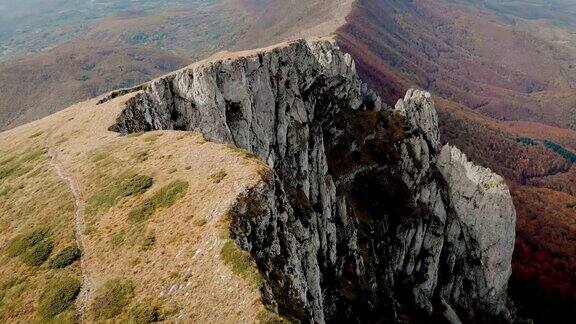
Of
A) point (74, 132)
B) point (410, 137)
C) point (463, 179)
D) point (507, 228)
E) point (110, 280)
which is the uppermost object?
point (110, 280)

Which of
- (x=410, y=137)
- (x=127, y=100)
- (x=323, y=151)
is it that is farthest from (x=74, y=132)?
(x=410, y=137)

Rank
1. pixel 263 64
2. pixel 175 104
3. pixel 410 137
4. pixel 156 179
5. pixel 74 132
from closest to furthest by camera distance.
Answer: pixel 156 179 → pixel 74 132 → pixel 175 104 → pixel 263 64 → pixel 410 137

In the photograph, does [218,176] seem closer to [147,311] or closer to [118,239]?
[118,239]

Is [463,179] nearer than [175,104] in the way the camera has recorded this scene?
No

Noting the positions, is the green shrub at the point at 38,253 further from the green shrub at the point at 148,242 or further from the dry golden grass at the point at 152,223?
the green shrub at the point at 148,242

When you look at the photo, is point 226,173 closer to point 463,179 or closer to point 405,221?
point 405,221

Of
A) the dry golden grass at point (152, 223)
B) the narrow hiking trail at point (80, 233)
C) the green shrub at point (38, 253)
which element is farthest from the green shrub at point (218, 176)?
the green shrub at point (38, 253)

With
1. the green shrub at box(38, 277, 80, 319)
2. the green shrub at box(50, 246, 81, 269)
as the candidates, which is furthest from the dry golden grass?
the green shrub at box(38, 277, 80, 319)

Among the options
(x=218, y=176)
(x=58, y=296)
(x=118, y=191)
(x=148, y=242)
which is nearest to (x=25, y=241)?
(x=118, y=191)
